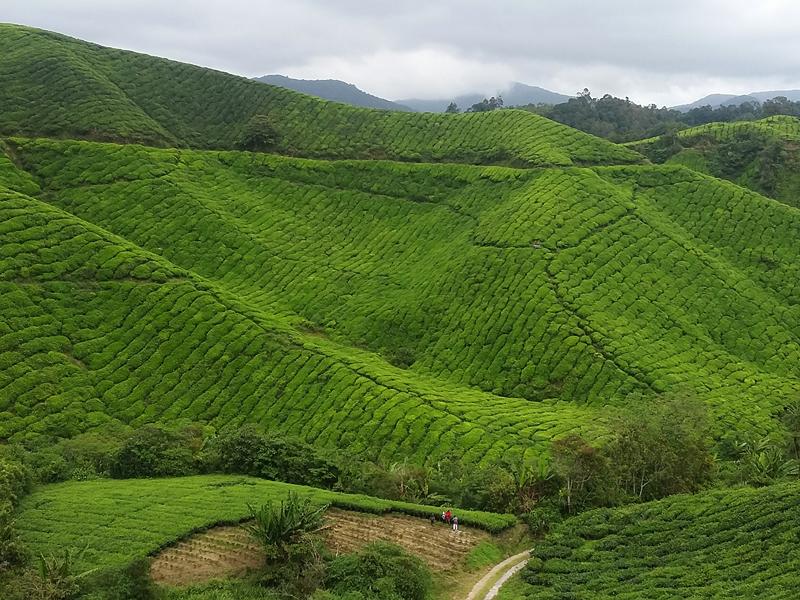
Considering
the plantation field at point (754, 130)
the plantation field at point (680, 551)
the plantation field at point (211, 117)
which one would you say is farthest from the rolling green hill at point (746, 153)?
the plantation field at point (680, 551)

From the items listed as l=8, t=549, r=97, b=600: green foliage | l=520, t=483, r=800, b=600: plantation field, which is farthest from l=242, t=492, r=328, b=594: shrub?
l=520, t=483, r=800, b=600: plantation field

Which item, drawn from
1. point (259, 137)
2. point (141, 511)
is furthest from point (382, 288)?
point (259, 137)

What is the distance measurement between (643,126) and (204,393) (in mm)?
112615

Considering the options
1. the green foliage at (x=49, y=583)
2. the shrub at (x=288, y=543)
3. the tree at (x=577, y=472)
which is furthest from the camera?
the tree at (x=577, y=472)

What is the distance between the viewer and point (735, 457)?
113ft

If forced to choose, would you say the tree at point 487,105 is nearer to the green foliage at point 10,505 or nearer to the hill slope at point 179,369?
the hill slope at point 179,369

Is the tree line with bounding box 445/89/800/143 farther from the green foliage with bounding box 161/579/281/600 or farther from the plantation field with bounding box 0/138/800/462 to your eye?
the green foliage with bounding box 161/579/281/600

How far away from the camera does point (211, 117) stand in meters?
86.3

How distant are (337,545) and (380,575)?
4013 mm

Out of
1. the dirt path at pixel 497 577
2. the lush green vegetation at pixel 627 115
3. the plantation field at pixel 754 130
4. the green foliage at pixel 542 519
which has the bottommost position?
the dirt path at pixel 497 577

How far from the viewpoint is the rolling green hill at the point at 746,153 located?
73562 millimetres

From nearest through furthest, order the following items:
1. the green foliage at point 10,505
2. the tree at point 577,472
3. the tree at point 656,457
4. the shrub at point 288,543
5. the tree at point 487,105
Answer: the green foliage at point 10,505
the shrub at point 288,543
the tree at point 577,472
the tree at point 656,457
the tree at point 487,105

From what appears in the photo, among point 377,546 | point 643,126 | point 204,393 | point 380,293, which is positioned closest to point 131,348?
point 204,393

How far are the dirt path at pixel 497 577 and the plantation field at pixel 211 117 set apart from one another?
5127cm
